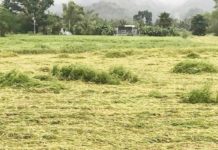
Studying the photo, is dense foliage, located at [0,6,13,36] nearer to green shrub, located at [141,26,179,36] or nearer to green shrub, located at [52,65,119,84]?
green shrub, located at [141,26,179,36]

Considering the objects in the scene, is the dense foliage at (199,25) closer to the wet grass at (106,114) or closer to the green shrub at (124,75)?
the wet grass at (106,114)

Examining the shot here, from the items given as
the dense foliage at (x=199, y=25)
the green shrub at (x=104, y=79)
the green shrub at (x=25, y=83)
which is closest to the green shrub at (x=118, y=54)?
the green shrub at (x=104, y=79)

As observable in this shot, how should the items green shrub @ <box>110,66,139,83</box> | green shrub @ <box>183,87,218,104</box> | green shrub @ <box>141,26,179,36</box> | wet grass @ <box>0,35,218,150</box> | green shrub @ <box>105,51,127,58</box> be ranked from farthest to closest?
green shrub @ <box>141,26,179,36</box>
green shrub @ <box>105,51,127,58</box>
green shrub @ <box>110,66,139,83</box>
green shrub @ <box>183,87,218,104</box>
wet grass @ <box>0,35,218,150</box>

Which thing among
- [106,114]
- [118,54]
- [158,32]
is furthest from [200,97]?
[158,32]

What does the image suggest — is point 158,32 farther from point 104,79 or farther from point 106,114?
point 106,114

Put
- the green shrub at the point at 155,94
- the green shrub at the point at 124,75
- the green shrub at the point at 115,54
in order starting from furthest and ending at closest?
the green shrub at the point at 115,54
the green shrub at the point at 124,75
the green shrub at the point at 155,94

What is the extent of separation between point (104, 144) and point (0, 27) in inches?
1388

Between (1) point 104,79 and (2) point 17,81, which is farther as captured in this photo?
(1) point 104,79

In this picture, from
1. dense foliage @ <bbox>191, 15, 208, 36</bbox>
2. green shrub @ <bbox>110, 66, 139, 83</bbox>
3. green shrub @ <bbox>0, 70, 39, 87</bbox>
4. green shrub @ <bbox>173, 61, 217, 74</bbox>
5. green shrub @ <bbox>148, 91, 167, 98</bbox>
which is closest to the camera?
green shrub @ <bbox>148, 91, 167, 98</bbox>

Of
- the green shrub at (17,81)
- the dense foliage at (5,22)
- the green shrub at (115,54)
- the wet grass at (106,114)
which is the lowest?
the wet grass at (106,114)

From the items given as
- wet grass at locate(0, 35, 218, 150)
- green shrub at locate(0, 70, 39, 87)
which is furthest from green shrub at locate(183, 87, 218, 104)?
green shrub at locate(0, 70, 39, 87)

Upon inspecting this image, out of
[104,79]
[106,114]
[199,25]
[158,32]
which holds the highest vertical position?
[199,25]

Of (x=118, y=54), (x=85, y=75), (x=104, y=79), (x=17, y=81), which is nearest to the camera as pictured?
(x=17, y=81)

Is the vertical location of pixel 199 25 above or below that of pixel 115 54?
above
